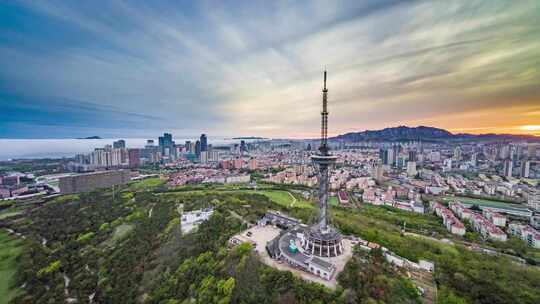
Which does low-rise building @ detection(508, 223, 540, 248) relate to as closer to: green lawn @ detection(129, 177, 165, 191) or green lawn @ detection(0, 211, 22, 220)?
green lawn @ detection(129, 177, 165, 191)

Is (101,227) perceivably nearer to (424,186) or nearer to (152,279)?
(152,279)

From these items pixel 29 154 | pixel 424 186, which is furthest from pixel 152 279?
pixel 29 154

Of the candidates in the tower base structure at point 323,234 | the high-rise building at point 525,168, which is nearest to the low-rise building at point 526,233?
the tower base structure at point 323,234

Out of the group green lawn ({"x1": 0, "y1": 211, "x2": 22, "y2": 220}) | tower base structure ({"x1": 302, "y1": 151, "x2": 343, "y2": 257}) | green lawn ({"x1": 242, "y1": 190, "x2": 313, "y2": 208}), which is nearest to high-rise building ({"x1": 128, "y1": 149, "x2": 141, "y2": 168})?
green lawn ({"x1": 0, "y1": 211, "x2": 22, "y2": 220})

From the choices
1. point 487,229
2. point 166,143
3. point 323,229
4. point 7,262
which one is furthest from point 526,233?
point 166,143

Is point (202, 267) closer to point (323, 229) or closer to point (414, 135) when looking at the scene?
point (323, 229)
